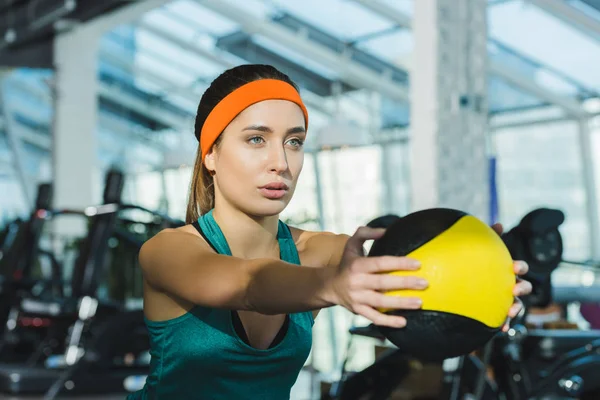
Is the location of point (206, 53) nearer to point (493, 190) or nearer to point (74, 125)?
point (74, 125)

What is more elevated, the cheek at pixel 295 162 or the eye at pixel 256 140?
the eye at pixel 256 140

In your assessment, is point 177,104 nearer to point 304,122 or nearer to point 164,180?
point 164,180

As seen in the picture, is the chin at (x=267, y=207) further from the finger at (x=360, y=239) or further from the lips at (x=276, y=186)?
the finger at (x=360, y=239)

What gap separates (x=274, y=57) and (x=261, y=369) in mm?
10943

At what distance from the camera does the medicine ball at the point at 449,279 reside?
1.15 meters

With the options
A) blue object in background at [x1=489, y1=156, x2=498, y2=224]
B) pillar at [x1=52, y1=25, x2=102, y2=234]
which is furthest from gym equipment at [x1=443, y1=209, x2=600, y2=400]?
pillar at [x1=52, y1=25, x2=102, y2=234]

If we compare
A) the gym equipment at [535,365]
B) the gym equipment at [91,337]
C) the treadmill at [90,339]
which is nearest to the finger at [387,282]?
the gym equipment at [535,365]

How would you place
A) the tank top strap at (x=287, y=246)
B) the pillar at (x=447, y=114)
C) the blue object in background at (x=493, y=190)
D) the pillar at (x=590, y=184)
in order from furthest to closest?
1. the pillar at (x=590, y=184)
2. the pillar at (x=447, y=114)
3. the blue object in background at (x=493, y=190)
4. the tank top strap at (x=287, y=246)

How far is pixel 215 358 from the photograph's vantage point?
62.1 inches

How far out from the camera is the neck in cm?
166

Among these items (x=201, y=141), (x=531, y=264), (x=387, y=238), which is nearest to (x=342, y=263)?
(x=387, y=238)

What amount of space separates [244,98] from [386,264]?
2.04 feet

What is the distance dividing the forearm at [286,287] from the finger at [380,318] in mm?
63

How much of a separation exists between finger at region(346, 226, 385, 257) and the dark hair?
57cm
